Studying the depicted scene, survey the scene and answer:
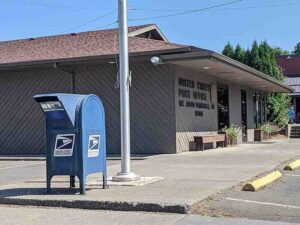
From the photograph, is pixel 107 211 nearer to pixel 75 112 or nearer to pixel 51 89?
pixel 75 112

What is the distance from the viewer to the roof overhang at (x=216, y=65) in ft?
59.5

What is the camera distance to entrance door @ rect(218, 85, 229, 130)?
26375 mm

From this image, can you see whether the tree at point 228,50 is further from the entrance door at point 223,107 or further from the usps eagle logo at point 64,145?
the usps eagle logo at point 64,145

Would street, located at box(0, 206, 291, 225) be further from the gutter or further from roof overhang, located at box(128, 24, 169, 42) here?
roof overhang, located at box(128, 24, 169, 42)

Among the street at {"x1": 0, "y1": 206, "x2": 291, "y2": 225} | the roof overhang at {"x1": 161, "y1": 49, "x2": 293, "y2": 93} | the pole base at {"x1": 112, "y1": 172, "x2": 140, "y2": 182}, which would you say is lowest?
the street at {"x1": 0, "y1": 206, "x2": 291, "y2": 225}

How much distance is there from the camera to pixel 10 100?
23.0m

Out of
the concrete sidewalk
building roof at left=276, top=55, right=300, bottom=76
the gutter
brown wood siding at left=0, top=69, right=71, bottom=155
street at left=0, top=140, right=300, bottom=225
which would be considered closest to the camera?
street at left=0, top=140, right=300, bottom=225

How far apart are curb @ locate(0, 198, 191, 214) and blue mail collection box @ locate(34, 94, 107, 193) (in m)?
0.65

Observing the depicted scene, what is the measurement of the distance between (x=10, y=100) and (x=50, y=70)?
2.37 metres

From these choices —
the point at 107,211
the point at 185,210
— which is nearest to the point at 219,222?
the point at 185,210

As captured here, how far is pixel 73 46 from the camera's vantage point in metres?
23.4

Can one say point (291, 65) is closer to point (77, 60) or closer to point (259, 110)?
point (259, 110)

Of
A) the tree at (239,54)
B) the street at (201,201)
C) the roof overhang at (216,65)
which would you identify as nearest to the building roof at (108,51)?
the roof overhang at (216,65)

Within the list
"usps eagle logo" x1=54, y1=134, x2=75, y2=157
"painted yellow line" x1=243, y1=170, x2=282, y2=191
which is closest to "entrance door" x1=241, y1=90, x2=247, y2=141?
"painted yellow line" x1=243, y1=170, x2=282, y2=191
